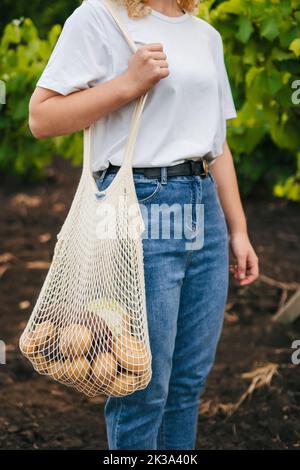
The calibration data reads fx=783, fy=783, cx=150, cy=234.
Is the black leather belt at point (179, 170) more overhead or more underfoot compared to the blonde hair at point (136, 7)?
more underfoot

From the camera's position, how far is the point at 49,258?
5.21 meters

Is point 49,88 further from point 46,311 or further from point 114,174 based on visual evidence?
point 46,311

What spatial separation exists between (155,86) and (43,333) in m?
0.63

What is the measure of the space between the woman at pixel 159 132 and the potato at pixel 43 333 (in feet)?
0.77

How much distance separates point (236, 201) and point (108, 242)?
1.78 ft

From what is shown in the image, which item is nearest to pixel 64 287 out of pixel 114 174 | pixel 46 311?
pixel 46 311

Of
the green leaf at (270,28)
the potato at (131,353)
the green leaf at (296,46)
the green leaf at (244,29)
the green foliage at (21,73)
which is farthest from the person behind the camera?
the green foliage at (21,73)

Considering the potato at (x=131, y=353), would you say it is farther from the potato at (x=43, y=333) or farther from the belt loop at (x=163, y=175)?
the belt loop at (x=163, y=175)

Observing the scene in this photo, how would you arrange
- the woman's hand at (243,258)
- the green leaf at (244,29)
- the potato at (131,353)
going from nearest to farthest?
the potato at (131,353) < the woman's hand at (243,258) < the green leaf at (244,29)

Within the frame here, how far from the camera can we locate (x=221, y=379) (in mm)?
3443

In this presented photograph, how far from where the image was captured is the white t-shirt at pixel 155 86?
1793 millimetres

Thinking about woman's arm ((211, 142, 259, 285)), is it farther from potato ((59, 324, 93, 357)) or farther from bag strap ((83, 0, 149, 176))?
potato ((59, 324, 93, 357))

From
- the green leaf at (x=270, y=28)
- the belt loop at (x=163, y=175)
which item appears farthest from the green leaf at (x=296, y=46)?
Result: the belt loop at (x=163, y=175)

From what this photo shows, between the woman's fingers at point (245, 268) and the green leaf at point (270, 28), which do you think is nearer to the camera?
the woman's fingers at point (245, 268)
